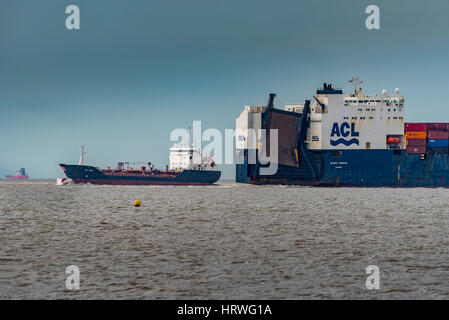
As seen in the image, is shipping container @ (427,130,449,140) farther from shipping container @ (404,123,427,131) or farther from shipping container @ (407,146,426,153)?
shipping container @ (407,146,426,153)

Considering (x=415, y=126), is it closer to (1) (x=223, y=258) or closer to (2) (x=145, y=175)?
(2) (x=145, y=175)

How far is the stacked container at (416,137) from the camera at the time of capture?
8144 centimetres

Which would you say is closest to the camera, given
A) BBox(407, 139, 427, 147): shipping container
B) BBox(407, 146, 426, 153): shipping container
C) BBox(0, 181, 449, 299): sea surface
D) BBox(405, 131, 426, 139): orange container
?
BBox(0, 181, 449, 299): sea surface

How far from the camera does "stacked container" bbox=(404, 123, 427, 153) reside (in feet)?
267

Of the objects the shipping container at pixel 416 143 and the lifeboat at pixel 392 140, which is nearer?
the shipping container at pixel 416 143

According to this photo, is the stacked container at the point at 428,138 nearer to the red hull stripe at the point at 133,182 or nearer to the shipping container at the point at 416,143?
the shipping container at the point at 416,143

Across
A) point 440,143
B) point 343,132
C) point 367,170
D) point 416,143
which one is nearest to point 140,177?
point 343,132

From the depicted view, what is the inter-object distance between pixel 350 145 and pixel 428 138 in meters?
12.3

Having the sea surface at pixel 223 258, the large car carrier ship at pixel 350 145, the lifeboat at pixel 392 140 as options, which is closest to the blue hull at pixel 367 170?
the large car carrier ship at pixel 350 145

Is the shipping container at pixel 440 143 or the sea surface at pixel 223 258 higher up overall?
the shipping container at pixel 440 143

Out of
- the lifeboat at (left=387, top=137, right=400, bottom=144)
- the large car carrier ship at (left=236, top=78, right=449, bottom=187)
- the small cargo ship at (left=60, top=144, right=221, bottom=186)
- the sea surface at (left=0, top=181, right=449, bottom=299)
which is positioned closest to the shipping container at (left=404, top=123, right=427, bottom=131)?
the large car carrier ship at (left=236, top=78, right=449, bottom=187)
